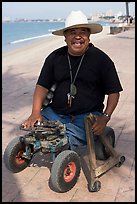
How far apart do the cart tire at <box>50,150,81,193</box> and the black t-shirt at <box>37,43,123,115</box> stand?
0.54m

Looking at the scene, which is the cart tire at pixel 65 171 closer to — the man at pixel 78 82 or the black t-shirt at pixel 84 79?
the man at pixel 78 82

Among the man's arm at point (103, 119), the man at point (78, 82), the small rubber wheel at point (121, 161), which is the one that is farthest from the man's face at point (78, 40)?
the small rubber wheel at point (121, 161)

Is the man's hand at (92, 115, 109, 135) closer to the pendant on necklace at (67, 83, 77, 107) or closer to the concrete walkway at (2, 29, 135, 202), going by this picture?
the pendant on necklace at (67, 83, 77, 107)

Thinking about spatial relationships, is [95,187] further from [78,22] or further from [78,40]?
[78,22]

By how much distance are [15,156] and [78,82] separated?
0.95m

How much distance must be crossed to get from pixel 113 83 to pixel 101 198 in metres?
1.06

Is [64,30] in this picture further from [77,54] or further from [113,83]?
[113,83]

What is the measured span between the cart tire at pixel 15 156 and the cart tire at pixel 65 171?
1.72ft

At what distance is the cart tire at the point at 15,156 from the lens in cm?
318

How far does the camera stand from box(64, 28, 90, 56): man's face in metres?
3.08

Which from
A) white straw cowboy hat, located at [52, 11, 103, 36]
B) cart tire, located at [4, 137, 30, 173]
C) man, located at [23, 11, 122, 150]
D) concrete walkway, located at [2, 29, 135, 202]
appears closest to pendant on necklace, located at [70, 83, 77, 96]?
man, located at [23, 11, 122, 150]

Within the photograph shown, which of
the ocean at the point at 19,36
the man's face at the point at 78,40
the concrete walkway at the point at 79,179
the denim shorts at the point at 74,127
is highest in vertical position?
the ocean at the point at 19,36

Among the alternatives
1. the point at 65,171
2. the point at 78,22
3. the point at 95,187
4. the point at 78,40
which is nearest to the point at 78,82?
the point at 78,40

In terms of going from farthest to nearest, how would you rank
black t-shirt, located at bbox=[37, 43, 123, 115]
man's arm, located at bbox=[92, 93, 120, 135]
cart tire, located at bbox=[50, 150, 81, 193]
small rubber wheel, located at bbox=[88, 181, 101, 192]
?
black t-shirt, located at bbox=[37, 43, 123, 115] → man's arm, located at bbox=[92, 93, 120, 135] → small rubber wheel, located at bbox=[88, 181, 101, 192] → cart tire, located at bbox=[50, 150, 81, 193]
